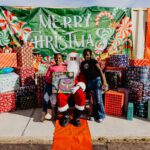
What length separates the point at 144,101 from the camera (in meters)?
5.62

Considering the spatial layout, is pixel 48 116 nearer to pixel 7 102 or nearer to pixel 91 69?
pixel 7 102

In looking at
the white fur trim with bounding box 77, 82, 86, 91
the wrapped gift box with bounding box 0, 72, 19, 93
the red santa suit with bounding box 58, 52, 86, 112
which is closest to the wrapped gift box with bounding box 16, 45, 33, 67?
the wrapped gift box with bounding box 0, 72, 19, 93

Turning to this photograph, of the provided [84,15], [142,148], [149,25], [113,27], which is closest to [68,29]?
[84,15]

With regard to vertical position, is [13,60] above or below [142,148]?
above

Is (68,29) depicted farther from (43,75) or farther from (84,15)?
(43,75)

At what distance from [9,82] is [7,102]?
0.58 m

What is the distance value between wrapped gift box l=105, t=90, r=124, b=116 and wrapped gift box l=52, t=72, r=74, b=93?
108 cm

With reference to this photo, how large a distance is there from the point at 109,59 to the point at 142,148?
360cm

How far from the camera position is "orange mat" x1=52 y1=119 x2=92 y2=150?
13.9ft

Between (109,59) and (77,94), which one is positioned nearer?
(77,94)

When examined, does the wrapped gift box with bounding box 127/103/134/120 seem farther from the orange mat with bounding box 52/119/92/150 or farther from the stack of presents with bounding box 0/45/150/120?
the orange mat with bounding box 52/119/92/150

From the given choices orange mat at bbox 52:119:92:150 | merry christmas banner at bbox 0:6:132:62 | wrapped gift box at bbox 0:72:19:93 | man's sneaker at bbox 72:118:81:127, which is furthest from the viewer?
merry christmas banner at bbox 0:6:132:62

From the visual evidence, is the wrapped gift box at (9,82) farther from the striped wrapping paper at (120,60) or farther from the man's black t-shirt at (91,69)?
the striped wrapping paper at (120,60)

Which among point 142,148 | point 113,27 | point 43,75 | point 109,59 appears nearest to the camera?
point 142,148
